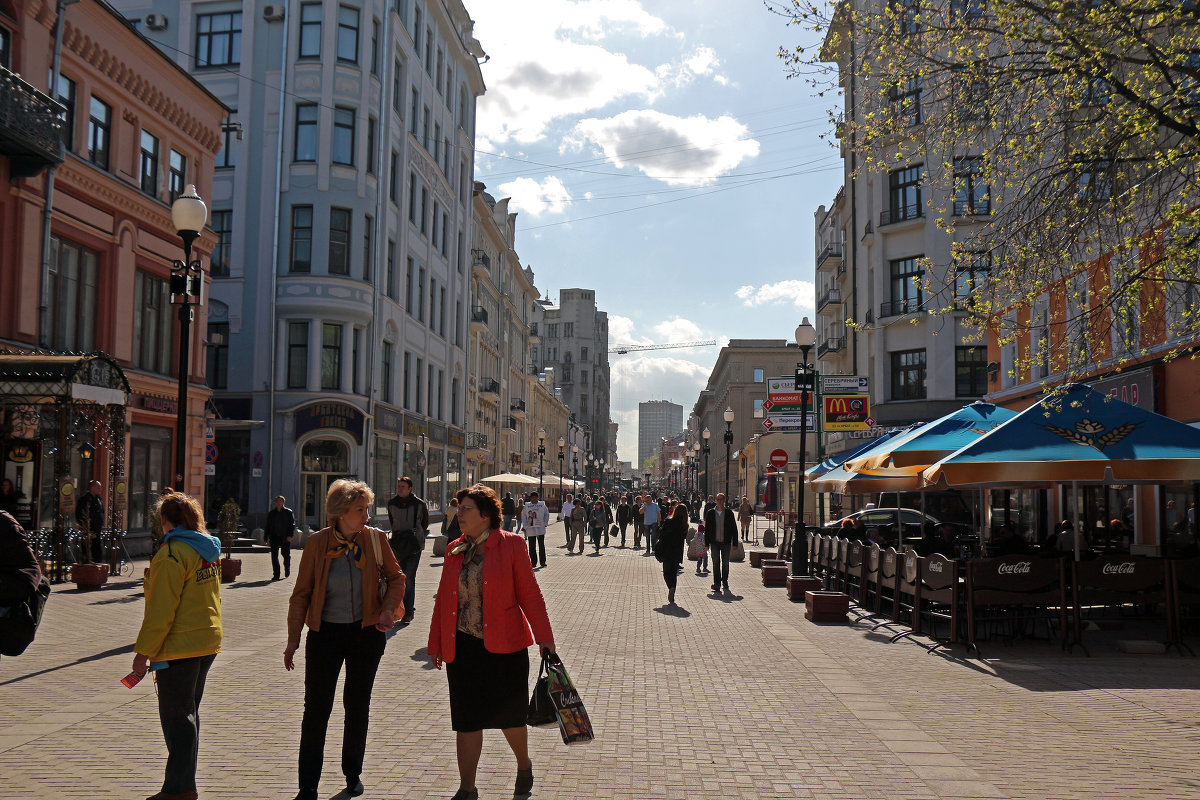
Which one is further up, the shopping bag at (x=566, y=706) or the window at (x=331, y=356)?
the window at (x=331, y=356)

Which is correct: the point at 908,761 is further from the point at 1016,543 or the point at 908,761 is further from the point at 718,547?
the point at 718,547

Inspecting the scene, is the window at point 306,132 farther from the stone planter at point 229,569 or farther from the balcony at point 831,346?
the balcony at point 831,346

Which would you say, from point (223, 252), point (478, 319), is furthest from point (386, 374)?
point (478, 319)

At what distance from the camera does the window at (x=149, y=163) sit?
2456 cm

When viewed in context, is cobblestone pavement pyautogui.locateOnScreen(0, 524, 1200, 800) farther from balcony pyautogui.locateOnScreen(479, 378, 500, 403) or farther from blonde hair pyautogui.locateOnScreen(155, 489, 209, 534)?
balcony pyautogui.locateOnScreen(479, 378, 500, 403)

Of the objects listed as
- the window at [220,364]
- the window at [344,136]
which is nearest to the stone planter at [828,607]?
the window at [220,364]

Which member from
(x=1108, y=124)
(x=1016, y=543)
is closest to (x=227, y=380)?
(x=1016, y=543)

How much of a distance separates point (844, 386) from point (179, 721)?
2502cm

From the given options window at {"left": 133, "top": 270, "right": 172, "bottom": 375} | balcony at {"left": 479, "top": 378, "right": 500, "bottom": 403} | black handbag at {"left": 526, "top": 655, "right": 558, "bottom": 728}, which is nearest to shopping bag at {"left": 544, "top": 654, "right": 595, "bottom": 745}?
black handbag at {"left": 526, "top": 655, "right": 558, "bottom": 728}

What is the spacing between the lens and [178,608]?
5457 millimetres

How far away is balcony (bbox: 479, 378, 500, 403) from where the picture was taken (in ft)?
200

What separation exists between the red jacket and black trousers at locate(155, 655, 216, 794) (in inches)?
51.7

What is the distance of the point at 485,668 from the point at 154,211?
22408 millimetres

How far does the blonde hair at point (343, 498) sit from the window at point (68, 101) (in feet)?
61.7
